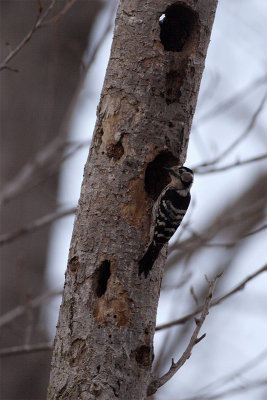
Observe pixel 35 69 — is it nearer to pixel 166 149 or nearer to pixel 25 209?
pixel 25 209

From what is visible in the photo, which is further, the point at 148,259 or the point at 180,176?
the point at 180,176

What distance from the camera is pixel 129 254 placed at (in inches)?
131

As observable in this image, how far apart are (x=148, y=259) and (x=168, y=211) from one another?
0.59m

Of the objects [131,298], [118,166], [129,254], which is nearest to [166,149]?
[118,166]

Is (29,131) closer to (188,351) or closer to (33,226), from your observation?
(33,226)

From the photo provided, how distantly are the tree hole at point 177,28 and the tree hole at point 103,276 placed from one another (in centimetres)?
140

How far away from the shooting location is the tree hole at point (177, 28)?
12.5 ft

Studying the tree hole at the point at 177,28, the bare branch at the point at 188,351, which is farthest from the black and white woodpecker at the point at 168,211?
the tree hole at the point at 177,28

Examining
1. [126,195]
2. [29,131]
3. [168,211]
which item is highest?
[29,131]

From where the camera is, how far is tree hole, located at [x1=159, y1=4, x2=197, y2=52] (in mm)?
3812

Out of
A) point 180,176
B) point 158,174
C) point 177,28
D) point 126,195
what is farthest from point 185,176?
point 177,28

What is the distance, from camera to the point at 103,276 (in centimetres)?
331

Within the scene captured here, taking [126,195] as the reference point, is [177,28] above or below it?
above

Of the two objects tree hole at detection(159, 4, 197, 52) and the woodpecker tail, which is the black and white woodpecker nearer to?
the woodpecker tail
